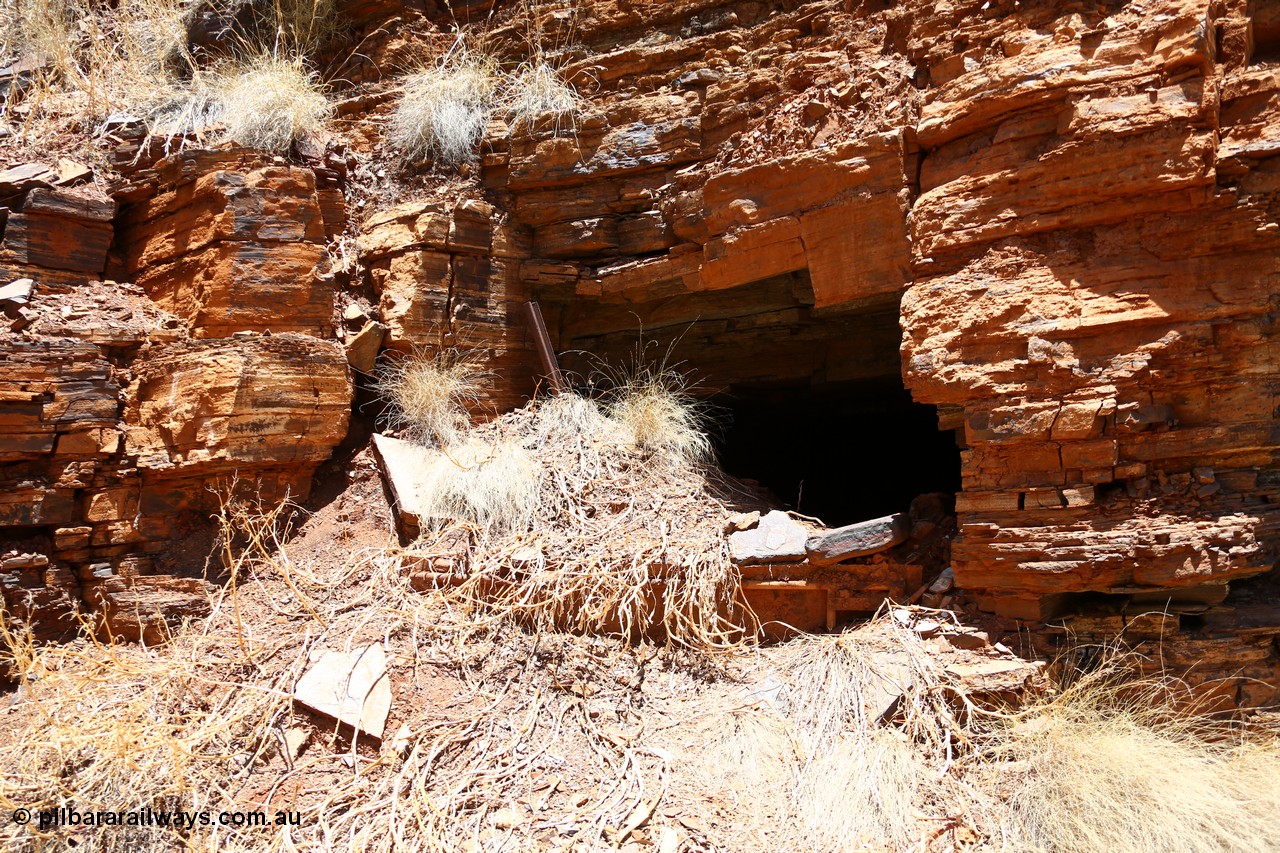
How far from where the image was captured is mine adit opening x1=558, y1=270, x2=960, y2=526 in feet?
19.8

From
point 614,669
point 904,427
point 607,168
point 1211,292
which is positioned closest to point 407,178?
point 607,168

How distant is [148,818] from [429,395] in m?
2.80

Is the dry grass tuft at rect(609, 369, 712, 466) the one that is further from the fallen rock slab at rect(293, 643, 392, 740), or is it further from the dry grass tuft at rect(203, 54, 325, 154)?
the dry grass tuft at rect(203, 54, 325, 154)

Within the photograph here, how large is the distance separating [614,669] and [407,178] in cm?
369

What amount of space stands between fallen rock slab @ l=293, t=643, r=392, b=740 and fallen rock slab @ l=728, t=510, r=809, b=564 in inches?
71.4

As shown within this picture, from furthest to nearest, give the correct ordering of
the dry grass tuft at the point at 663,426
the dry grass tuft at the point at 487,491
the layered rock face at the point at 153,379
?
the dry grass tuft at the point at 663,426
the dry grass tuft at the point at 487,491
the layered rock face at the point at 153,379

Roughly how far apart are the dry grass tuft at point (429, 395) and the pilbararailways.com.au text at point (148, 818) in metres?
2.43

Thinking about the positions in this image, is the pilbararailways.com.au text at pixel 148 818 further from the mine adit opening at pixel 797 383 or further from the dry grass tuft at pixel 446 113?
the dry grass tuft at pixel 446 113

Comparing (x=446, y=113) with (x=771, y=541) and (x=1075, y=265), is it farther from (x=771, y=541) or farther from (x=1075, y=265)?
(x=1075, y=265)

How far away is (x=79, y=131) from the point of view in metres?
5.77

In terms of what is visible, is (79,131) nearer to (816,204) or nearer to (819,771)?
(816,204)

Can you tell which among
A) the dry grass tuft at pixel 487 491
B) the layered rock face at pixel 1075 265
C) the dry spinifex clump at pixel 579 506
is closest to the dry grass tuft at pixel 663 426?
the dry spinifex clump at pixel 579 506

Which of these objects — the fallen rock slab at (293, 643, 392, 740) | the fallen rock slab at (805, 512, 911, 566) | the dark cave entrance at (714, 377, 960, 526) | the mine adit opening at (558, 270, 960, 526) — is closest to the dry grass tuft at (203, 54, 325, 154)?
the mine adit opening at (558, 270, 960, 526)

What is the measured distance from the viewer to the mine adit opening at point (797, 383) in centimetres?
604
